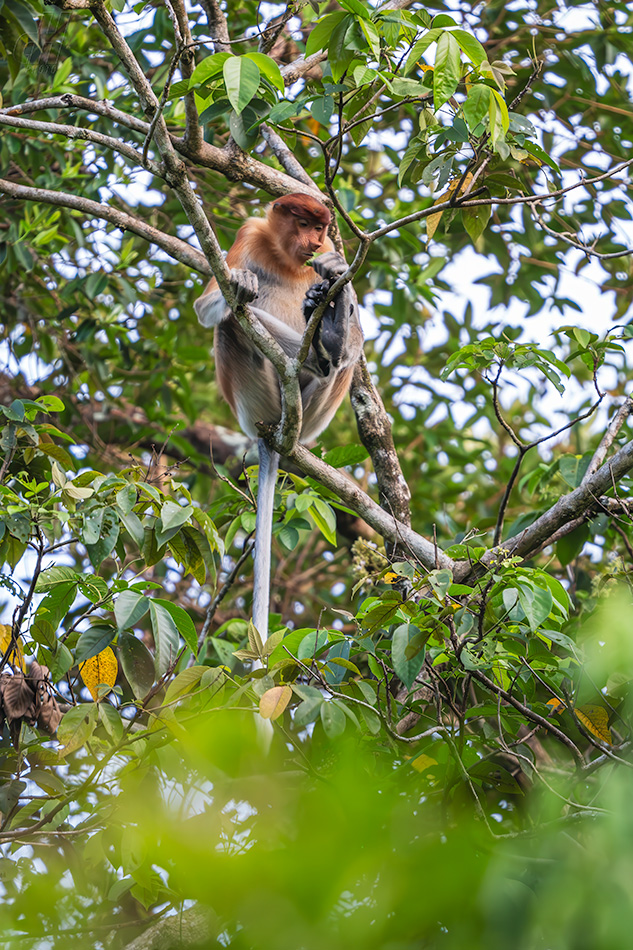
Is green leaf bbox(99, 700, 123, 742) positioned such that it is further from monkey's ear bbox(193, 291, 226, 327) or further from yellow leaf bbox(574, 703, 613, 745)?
monkey's ear bbox(193, 291, 226, 327)

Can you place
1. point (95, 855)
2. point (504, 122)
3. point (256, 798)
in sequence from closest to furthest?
point (256, 798) < point (95, 855) < point (504, 122)

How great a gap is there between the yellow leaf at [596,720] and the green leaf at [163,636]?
94 cm

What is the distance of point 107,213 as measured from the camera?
2.75 m

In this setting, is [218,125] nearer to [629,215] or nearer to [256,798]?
[629,215]

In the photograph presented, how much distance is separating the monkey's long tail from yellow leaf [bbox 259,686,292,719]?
2.40 feet

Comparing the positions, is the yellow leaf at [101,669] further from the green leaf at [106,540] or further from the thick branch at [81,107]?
the thick branch at [81,107]

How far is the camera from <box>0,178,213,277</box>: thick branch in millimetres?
2709

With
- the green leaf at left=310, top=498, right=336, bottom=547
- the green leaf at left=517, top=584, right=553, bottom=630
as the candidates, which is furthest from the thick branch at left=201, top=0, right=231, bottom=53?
the green leaf at left=517, top=584, right=553, bottom=630

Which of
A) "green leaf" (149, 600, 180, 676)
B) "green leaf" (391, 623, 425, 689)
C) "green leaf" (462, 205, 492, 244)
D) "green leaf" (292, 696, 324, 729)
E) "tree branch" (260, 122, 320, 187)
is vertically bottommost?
"green leaf" (292, 696, 324, 729)

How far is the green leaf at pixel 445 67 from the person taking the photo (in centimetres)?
179

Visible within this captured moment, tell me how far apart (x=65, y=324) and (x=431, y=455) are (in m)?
2.18

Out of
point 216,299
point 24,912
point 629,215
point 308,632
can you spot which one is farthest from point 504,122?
point 629,215

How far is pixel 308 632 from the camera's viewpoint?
1.94 metres

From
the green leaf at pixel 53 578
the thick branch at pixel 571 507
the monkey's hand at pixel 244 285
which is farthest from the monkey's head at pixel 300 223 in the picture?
the green leaf at pixel 53 578
